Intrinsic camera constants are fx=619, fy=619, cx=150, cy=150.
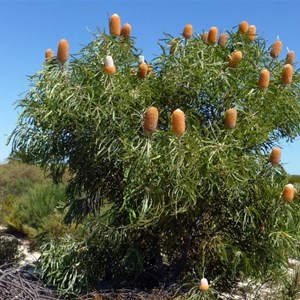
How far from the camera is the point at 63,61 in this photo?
577 cm

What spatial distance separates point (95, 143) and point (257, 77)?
1.72 metres

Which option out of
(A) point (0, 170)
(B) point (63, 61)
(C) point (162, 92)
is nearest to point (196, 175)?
(C) point (162, 92)

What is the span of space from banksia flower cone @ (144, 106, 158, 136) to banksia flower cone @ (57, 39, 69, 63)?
3.86 feet

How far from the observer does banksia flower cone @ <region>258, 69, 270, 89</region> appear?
5.58 meters

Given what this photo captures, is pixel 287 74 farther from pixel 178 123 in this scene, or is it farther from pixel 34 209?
pixel 34 209

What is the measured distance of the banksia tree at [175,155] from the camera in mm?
5172

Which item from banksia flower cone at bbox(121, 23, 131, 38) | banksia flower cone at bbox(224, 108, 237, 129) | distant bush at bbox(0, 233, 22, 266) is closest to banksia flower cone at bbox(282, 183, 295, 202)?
banksia flower cone at bbox(224, 108, 237, 129)

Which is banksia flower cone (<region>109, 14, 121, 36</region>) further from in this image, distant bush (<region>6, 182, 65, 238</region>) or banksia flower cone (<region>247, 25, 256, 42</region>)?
distant bush (<region>6, 182, 65, 238</region>)

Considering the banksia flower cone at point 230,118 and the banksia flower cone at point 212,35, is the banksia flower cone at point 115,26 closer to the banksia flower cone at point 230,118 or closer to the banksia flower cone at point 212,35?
the banksia flower cone at point 212,35

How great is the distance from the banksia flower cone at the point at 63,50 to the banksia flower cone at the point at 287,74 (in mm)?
2022

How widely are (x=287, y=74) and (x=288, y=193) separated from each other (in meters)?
1.17

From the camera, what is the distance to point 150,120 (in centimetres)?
500

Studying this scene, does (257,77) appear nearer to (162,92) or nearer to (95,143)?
(162,92)

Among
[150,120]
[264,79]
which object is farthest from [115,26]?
[264,79]
